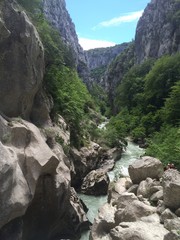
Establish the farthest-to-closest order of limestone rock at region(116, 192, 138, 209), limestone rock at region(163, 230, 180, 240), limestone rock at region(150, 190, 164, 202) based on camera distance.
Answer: limestone rock at region(116, 192, 138, 209)
limestone rock at region(150, 190, 164, 202)
limestone rock at region(163, 230, 180, 240)

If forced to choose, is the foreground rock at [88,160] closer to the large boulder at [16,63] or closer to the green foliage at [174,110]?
the large boulder at [16,63]

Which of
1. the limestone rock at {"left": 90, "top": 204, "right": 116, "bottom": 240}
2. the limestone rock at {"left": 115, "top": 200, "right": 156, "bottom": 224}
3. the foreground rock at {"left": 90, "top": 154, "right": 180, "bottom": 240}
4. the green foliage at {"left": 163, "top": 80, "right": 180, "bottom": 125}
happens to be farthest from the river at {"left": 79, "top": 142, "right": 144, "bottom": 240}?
the green foliage at {"left": 163, "top": 80, "right": 180, "bottom": 125}

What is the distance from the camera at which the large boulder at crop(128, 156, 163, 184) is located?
2122cm

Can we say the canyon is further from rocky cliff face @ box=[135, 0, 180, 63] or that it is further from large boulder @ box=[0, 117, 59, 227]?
rocky cliff face @ box=[135, 0, 180, 63]

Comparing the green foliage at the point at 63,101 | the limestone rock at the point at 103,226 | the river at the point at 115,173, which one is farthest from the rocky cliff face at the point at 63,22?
the limestone rock at the point at 103,226

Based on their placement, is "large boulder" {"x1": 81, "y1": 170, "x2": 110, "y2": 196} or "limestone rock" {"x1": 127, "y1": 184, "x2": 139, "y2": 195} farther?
"large boulder" {"x1": 81, "y1": 170, "x2": 110, "y2": 196}

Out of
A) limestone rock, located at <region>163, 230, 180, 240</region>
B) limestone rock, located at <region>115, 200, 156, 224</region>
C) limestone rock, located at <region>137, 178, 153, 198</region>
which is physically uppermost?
limestone rock, located at <region>163, 230, 180, 240</region>

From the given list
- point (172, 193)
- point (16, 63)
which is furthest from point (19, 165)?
point (172, 193)

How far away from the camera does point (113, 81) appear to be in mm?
123750

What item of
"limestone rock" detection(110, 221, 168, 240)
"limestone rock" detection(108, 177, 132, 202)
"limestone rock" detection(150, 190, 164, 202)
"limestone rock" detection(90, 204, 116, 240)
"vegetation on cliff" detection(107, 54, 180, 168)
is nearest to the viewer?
"limestone rock" detection(110, 221, 168, 240)

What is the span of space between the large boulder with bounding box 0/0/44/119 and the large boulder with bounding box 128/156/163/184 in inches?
314

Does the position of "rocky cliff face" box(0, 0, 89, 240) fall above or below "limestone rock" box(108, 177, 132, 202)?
above

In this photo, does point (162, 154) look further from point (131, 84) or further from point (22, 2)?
point (131, 84)

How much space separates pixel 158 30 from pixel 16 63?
277 feet
